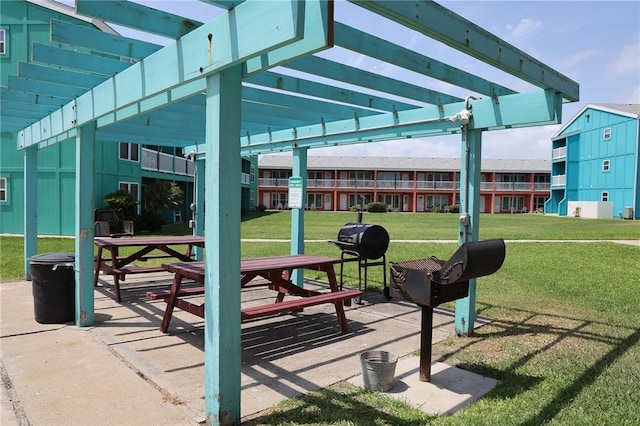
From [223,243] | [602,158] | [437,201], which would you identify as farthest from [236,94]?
[437,201]

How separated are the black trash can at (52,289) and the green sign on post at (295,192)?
3.39 m

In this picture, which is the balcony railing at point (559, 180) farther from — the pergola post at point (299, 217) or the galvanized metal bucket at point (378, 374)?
the galvanized metal bucket at point (378, 374)

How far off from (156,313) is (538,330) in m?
5.25

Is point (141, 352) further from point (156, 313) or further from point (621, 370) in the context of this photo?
point (621, 370)

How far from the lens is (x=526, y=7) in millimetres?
4551

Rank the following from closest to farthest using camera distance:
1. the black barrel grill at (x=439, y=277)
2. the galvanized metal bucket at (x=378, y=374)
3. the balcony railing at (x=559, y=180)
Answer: the black barrel grill at (x=439, y=277) → the galvanized metal bucket at (x=378, y=374) → the balcony railing at (x=559, y=180)

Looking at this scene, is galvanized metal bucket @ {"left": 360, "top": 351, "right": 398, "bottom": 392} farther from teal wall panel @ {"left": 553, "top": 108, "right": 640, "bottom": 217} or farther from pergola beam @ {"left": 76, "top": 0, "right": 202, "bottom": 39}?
teal wall panel @ {"left": 553, "top": 108, "right": 640, "bottom": 217}

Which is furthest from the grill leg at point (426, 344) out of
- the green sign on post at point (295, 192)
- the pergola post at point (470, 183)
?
the green sign on post at point (295, 192)

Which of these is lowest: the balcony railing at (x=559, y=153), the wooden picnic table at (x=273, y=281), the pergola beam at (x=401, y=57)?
the wooden picnic table at (x=273, y=281)

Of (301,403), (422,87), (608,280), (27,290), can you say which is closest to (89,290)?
(27,290)

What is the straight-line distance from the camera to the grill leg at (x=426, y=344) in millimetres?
4039

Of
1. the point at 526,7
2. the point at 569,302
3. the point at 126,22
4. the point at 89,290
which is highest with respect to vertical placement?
the point at 526,7

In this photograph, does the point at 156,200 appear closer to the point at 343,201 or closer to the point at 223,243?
the point at 223,243

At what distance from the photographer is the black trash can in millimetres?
5727
